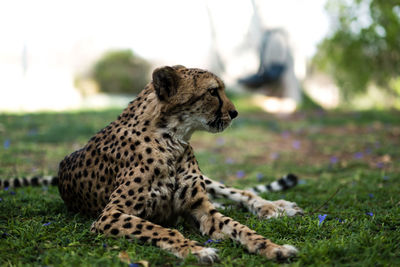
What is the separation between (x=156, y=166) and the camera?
2941mm

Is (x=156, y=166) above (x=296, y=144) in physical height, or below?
above

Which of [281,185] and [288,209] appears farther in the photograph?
[281,185]

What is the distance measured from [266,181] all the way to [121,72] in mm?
15422

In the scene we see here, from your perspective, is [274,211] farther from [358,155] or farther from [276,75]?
[276,75]

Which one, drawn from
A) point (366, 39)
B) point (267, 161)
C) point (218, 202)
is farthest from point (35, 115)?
point (366, 39)

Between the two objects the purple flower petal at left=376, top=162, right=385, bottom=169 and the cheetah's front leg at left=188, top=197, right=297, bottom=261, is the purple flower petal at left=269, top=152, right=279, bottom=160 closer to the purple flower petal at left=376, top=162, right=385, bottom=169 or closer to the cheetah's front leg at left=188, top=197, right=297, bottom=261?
the purple flower petal at left=376, top=162, right=385, bottom=169

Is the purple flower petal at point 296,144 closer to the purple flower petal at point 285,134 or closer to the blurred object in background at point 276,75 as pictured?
the purple flower petal at point 285,134

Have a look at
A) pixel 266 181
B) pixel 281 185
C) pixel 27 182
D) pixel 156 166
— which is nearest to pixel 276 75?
pixel 266 181

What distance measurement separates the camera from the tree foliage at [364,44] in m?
13.8

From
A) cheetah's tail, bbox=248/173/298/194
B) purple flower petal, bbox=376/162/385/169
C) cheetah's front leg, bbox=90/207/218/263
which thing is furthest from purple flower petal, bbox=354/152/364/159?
cheetah's front leg, bbox=90/207/218/263

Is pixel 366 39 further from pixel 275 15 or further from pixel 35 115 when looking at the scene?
pixel 35 115

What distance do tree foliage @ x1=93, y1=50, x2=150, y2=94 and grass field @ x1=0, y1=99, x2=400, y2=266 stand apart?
927cm

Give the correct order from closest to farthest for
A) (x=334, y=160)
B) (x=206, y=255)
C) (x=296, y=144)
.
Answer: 1. (x=206, y=255)
2. (x=334, y=160)
3. (x=296, y=144)

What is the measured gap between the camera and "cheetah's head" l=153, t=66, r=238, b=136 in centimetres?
303
